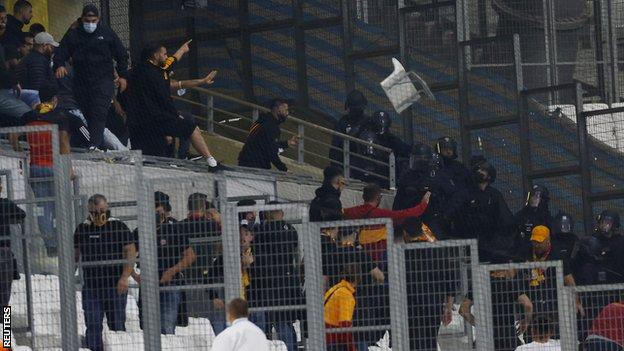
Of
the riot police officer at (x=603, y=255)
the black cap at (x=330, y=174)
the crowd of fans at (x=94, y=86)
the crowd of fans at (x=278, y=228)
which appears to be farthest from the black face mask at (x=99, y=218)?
the riot police officer at (x=603, y=255)

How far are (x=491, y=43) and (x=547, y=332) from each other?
8.22 meters

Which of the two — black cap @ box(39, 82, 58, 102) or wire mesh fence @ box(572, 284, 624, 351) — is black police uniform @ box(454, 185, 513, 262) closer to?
wire mesh fence @ box(572, 284, 624, 351)

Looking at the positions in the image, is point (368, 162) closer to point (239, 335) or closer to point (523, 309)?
point (523, 309)

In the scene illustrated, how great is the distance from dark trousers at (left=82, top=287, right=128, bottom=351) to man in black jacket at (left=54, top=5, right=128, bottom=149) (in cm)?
417

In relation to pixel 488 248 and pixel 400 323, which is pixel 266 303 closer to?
pixel 400 323

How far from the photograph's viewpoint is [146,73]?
64.7ft

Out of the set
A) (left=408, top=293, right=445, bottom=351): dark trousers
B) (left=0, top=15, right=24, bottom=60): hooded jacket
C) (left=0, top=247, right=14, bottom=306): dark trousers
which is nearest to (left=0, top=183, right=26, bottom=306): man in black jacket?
(left=0, top=247, right=14, bottom=306): dark trousers

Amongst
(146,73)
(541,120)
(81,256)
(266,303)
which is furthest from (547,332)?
(541,120)

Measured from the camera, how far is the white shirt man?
47.4 ft

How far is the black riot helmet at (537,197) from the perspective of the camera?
22.4 m

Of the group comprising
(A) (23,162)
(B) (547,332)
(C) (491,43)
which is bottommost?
(B) (547,332)

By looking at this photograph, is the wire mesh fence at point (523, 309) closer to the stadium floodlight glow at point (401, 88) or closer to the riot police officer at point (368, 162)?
the riot police officer at point (368, 162)

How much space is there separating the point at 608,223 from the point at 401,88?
3.46 meters

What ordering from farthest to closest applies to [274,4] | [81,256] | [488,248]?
[274,4]
[488,248]
[81,256]
